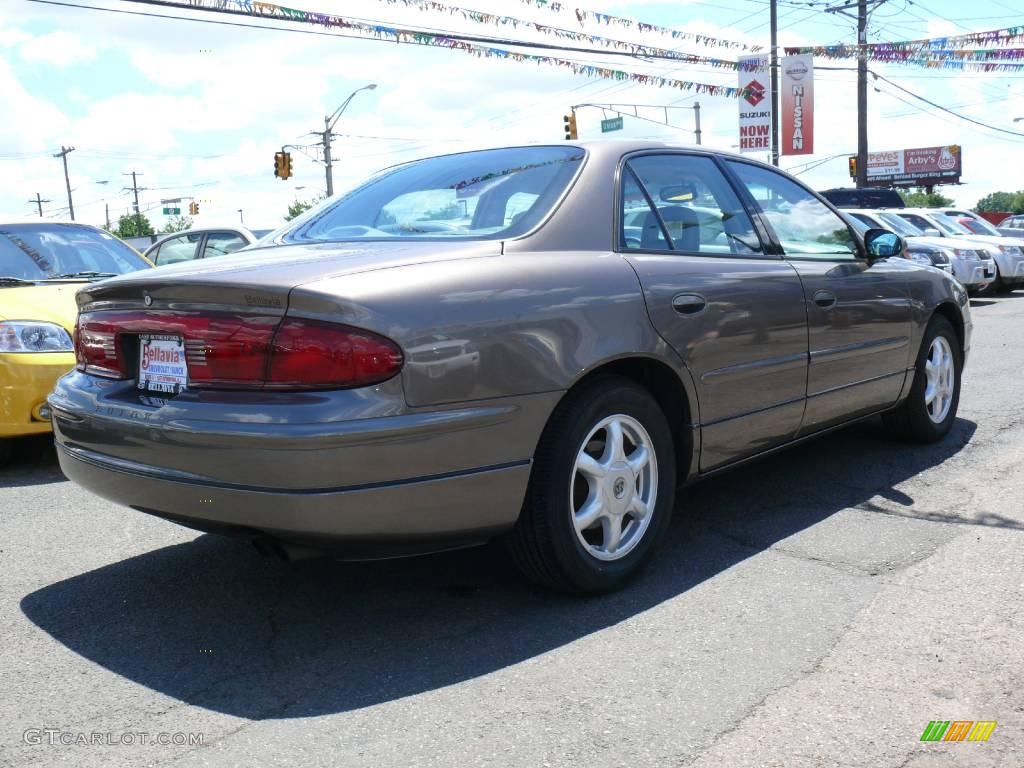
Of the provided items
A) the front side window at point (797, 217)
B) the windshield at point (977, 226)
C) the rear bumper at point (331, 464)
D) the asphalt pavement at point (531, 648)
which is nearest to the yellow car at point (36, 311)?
the asphalt pavement at point (531, 648)

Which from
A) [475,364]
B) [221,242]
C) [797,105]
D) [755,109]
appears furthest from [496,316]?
[797,105]

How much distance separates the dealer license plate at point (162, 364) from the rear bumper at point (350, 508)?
0.83 ft

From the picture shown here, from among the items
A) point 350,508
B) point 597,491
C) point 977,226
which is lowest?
point 597,491

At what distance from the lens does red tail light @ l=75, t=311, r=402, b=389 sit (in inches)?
111

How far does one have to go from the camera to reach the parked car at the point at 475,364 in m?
2.83

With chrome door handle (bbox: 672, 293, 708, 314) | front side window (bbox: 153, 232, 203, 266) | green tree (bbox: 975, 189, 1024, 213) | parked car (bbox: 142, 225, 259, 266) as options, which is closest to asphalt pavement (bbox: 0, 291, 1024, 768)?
chrome door handle (bbox: 672, 293, 708, 314)

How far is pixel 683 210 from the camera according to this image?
3982 millimetres

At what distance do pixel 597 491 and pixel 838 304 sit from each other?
1.76 metres

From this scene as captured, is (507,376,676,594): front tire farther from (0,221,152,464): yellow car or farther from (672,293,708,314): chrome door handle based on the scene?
(0,221,152,464): yellow car

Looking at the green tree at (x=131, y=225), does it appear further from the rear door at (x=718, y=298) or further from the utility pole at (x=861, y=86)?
the rear door at (x=718, y=298)

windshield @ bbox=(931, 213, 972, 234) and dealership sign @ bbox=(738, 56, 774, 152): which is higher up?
dealership sign @ bbox=(738, 56, 774, 152)

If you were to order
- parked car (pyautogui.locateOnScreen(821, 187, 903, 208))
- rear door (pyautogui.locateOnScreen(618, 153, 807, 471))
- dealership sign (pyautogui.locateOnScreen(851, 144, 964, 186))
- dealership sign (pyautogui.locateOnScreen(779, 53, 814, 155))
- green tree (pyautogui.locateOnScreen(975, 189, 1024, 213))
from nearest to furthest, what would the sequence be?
rear door (pyautogui.locateOnScreen(618, 153, 807, 471)) < parked car (pyautogui.locateOnScreen(821, 187, 903, 208)) < dealership sign (pyautogui.locateOnScreen(779, 53, 814, 155)) < dealership sign (pyautogui.locateOnScreen(851, 144, 964, 186)) < green tree (pyautogui.locateOnScreen(975, 189, 1024, 213))

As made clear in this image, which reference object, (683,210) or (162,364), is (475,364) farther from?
(683,210)

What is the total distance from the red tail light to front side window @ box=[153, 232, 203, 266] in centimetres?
855
